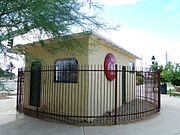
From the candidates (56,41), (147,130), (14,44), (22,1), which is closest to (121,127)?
(147,130)

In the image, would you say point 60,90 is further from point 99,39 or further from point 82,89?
point 99,39

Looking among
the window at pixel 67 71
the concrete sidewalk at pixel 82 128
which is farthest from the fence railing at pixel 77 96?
the concrete sidewalk at pixel 82 128

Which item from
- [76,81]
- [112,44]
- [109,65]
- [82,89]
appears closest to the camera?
[82,89]

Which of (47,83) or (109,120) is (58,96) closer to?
(47,83)

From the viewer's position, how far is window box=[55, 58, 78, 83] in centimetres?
1150

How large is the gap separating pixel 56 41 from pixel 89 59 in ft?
10.9

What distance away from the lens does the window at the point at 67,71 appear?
1150cm

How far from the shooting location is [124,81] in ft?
49.6

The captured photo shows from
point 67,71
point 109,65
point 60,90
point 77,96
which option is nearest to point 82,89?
point 77,96

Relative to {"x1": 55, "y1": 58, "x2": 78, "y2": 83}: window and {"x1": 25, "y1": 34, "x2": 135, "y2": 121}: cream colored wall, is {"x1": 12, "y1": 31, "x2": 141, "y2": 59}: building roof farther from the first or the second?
{"x1": 55, "y1": 58, "x2": 78, "y2": 83}: window

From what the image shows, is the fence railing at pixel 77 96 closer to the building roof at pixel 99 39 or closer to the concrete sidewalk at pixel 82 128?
the concrete sidewalk at pixel 82 128

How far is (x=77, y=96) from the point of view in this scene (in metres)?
11.3

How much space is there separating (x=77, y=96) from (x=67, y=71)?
1153 millimetres

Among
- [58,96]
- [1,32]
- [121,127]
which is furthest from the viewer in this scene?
[58,96]
